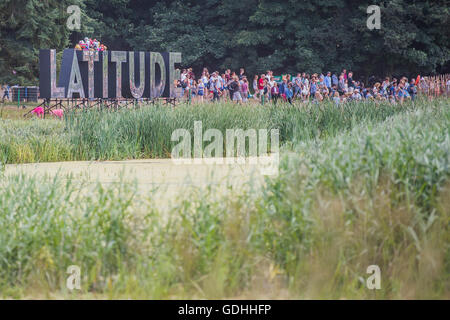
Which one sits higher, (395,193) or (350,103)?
(350,103)

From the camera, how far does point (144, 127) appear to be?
488 inches

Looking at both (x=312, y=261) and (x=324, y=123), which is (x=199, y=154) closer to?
(x=324, y=123)

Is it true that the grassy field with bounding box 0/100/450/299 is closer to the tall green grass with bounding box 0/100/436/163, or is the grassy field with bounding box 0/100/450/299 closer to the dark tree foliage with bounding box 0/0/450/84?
the tall green grass with bounding box 0/100/436/163

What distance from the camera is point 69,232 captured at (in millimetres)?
5355

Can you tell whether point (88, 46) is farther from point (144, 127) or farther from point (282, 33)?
point (282, 33)

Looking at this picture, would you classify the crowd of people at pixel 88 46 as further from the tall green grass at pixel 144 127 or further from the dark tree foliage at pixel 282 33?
the tall green grass at pixel 144 127

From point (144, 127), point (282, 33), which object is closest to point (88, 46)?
point (144, 127)

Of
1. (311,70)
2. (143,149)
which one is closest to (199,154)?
(143,149)

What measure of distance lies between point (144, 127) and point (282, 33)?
26609mm

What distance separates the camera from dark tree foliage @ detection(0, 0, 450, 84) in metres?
34.9

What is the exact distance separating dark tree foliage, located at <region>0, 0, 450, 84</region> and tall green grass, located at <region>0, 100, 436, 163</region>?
1858 cm
